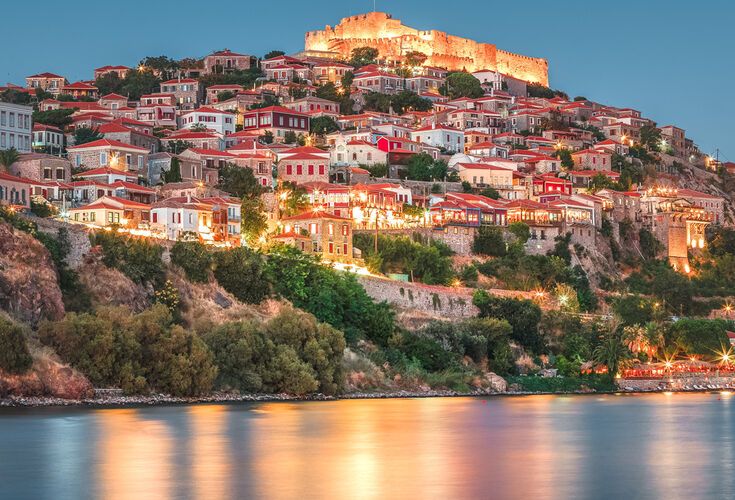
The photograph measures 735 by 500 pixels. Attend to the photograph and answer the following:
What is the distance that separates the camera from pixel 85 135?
7288 cm

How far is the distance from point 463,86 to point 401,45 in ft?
38.9

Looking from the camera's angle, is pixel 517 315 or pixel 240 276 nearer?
pixel 240 276

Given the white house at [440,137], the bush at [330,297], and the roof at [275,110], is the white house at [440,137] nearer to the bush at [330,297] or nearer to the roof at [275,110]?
the roof at [275,110]

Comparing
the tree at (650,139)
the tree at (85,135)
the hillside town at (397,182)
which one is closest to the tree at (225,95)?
the hillside town at (397,182)

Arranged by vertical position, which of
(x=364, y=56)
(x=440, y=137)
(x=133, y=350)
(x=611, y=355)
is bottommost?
(x=611, y=355)

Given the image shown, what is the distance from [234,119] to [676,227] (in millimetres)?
27945

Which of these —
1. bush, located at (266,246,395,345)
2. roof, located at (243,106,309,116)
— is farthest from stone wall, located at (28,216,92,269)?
roof, located at (243,106,309,116)

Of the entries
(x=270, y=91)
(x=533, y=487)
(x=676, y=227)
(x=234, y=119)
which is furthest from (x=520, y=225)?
(x=533, y=487)

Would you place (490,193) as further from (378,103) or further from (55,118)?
(55,118)

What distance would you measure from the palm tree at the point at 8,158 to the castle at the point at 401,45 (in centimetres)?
5477

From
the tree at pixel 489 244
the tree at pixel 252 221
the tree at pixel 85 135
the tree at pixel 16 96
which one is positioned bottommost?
the tree at pixel 489 244

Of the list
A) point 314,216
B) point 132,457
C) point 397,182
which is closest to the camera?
point 132,457

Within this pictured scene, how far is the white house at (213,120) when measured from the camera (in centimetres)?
8069

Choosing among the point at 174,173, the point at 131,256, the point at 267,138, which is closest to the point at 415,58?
the point at 267,138
